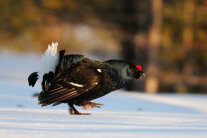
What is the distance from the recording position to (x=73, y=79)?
13.1 ft

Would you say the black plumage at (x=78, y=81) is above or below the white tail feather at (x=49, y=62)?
below

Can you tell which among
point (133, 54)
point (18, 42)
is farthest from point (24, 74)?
point (133, 54)

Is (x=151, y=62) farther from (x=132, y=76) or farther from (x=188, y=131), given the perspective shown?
(x=188, y=131)

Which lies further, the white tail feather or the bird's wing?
the white tail feather

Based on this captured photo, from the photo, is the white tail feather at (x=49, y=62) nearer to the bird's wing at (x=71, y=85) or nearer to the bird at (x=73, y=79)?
the bird at (x=73, y=79)

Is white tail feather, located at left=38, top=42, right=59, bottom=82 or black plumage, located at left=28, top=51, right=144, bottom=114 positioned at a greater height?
white tail feather, located at left=38, top=42, right=59, bottom=82

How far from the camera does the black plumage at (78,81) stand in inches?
154

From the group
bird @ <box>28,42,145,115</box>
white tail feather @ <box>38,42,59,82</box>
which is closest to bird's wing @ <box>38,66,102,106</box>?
bird @ <box>28,42,145,115</box>

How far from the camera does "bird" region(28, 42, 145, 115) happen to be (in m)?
3.93

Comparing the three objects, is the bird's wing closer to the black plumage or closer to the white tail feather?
the black plumage

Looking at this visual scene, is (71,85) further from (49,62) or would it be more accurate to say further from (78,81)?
(49,62)

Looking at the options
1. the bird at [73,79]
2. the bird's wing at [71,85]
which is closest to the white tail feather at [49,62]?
the bird at [73,79]

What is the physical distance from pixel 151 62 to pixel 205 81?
3.54 meters

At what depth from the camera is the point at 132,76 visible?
4430 mm
